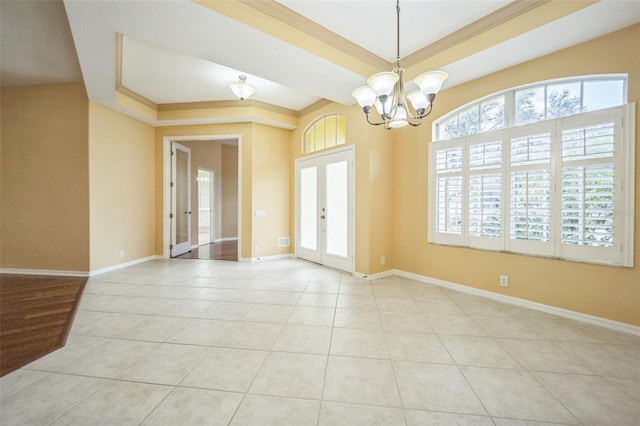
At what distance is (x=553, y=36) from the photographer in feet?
8.24

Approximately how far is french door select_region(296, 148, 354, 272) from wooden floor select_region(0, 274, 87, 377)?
3640 millimetres

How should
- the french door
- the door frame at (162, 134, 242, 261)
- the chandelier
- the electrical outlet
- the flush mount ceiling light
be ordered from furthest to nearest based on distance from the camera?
the door frame at (162, 134, 242, 261) → the french door → the flush mount ceiling light → the electrical outlet → the chandelier

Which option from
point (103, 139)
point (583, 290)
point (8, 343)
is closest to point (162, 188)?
point (103, 139)

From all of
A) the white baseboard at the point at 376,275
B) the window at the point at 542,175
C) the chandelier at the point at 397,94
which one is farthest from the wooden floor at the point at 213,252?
the window at the point at 542,175

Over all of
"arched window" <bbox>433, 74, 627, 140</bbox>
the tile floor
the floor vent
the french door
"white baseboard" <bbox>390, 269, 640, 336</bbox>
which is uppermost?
"arched window" <bbox>433, 74, 627, 140</bbox>

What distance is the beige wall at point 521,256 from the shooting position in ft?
7.98

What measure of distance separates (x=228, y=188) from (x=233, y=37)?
262 inches

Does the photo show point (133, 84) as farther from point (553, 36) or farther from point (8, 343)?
point (553, 36)

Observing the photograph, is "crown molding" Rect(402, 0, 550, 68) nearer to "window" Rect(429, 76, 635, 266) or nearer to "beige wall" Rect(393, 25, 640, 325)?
"beige wall" Rect(393, 25, 640, 325)

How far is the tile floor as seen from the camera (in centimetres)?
148

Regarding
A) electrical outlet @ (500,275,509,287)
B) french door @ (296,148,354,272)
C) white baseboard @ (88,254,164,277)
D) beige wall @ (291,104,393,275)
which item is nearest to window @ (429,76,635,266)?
electrical outlet @ (500,275,509,287)

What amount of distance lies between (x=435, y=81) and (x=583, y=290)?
9.00 feet

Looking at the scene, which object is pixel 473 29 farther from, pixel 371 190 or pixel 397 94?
pixel 371 190

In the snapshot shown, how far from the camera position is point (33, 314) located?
279 cm
